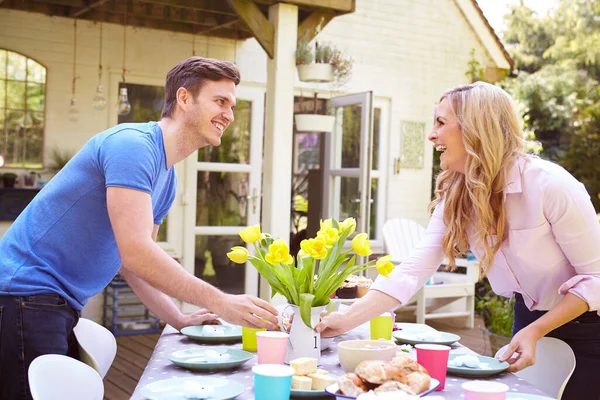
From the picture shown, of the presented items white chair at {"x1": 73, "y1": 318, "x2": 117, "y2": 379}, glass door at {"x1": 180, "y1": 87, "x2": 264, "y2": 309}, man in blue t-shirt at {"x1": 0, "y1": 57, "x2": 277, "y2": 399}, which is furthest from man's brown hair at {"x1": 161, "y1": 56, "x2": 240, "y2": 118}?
glass door at {"x1": 180, "y1": 87, "x2": 264, "y2": 309}

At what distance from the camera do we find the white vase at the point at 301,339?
79.7 inches

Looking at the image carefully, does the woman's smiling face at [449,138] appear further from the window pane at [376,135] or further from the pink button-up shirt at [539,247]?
the window pane at [376,135]

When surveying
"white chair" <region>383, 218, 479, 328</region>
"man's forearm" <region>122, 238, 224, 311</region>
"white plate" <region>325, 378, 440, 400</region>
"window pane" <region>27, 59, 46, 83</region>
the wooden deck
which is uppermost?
"window pane" <region>27, 59, 46, 83</region>

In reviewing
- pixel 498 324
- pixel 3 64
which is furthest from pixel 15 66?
pixel 498 324

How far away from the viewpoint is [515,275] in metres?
2.28

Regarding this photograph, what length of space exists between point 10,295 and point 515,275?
1.47 m

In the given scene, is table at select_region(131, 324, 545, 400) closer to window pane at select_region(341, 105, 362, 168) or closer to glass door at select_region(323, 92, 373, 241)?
glass door at select_region(323, 92, 373, 241)

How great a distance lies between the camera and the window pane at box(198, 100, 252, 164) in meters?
7.01

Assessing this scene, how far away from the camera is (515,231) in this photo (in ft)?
7.20

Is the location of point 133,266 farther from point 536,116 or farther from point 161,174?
point 536,116

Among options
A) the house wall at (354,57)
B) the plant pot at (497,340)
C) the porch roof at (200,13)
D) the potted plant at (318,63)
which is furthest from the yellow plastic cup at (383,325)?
the house wall at (354,57)

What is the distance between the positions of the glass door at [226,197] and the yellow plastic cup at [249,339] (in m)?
4.66

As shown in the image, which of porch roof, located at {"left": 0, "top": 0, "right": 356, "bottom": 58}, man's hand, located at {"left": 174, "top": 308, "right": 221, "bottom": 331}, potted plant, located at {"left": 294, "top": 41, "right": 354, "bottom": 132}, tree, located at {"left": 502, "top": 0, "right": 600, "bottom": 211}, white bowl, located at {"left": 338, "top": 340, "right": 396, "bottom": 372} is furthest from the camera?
tree, located at {"left": 502, "top": 0, "right": 600, "bottom": 211}

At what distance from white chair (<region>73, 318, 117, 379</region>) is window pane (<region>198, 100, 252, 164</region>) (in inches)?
178
